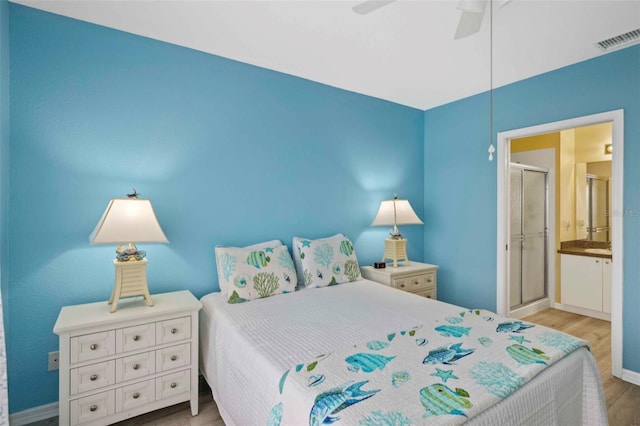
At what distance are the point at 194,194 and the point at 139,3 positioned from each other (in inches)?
49.0

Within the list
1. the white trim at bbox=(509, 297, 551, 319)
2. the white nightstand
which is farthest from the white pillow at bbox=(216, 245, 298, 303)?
the white trim at bbox=(509, 297, 551, 319)

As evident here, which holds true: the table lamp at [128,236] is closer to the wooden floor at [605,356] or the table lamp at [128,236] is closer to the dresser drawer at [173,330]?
the dresser drawer at [173,330]

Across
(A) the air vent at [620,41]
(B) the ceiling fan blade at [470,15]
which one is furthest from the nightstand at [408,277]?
(A) the air vent at [620,41]

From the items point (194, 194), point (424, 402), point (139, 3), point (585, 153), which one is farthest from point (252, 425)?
point (585, 153)

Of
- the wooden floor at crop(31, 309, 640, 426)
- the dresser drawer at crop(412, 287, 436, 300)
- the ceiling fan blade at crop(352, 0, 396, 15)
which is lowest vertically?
the wooden floor at crop(31, 309, 640, 426)

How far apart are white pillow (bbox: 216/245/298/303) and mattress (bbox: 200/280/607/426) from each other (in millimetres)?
81

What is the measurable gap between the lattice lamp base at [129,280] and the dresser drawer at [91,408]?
48 cm

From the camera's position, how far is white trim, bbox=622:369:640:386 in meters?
2.42

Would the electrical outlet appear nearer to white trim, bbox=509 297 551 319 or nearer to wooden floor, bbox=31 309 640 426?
wooden floor, bbox=31 309 640 426

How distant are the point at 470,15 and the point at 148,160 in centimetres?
220

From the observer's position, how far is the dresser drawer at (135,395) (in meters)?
1.83

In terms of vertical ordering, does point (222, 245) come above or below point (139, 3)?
below

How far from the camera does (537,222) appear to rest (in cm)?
414

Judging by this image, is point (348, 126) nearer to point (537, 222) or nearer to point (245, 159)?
point (245, 159)
